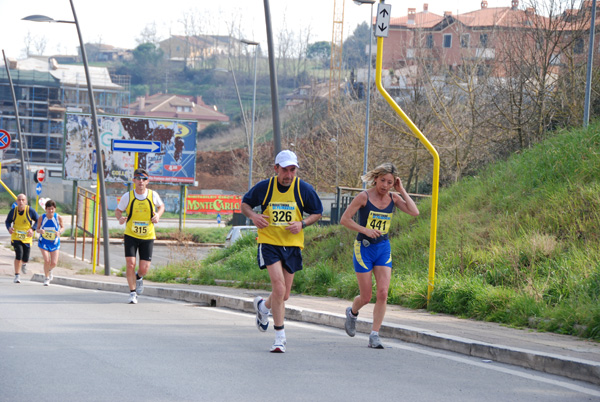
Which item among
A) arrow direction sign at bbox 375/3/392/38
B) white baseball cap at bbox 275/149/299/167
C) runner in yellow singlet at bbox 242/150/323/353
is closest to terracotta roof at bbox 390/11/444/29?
arrow direction sign at bbox 375/3/392/38

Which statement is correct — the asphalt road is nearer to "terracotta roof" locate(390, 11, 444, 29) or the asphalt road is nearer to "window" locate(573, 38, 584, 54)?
"window" locate(573, 38, 584, 54)

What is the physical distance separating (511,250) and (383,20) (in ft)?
11.9

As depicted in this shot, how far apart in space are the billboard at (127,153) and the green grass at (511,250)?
98.8ft

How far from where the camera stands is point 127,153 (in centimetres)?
4394

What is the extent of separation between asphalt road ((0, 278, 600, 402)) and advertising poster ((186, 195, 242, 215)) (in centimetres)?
5276

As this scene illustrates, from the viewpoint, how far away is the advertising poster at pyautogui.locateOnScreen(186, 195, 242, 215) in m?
62.1

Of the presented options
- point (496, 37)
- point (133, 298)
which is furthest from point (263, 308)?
point (496, 37)

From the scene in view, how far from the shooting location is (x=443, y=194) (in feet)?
49.4

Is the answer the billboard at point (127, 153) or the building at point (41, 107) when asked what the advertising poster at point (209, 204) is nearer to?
the billboard at point (127, 153)

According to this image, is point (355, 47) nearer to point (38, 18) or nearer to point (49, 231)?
point (38, 18)

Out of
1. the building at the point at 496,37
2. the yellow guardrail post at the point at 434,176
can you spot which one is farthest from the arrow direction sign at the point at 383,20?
the building at the point at 496,37

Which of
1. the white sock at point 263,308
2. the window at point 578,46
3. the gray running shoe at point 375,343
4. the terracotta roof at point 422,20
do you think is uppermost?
the terracotta roof at point 422,20

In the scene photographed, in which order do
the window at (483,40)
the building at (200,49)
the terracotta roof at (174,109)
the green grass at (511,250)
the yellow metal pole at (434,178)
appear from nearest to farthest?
the green grass at (511,250) < the yellow metal pole at (434,178) < the window at (483,40) < the terracotta roof at (174,109) < the building at (200,49)

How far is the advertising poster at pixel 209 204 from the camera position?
6206cm
